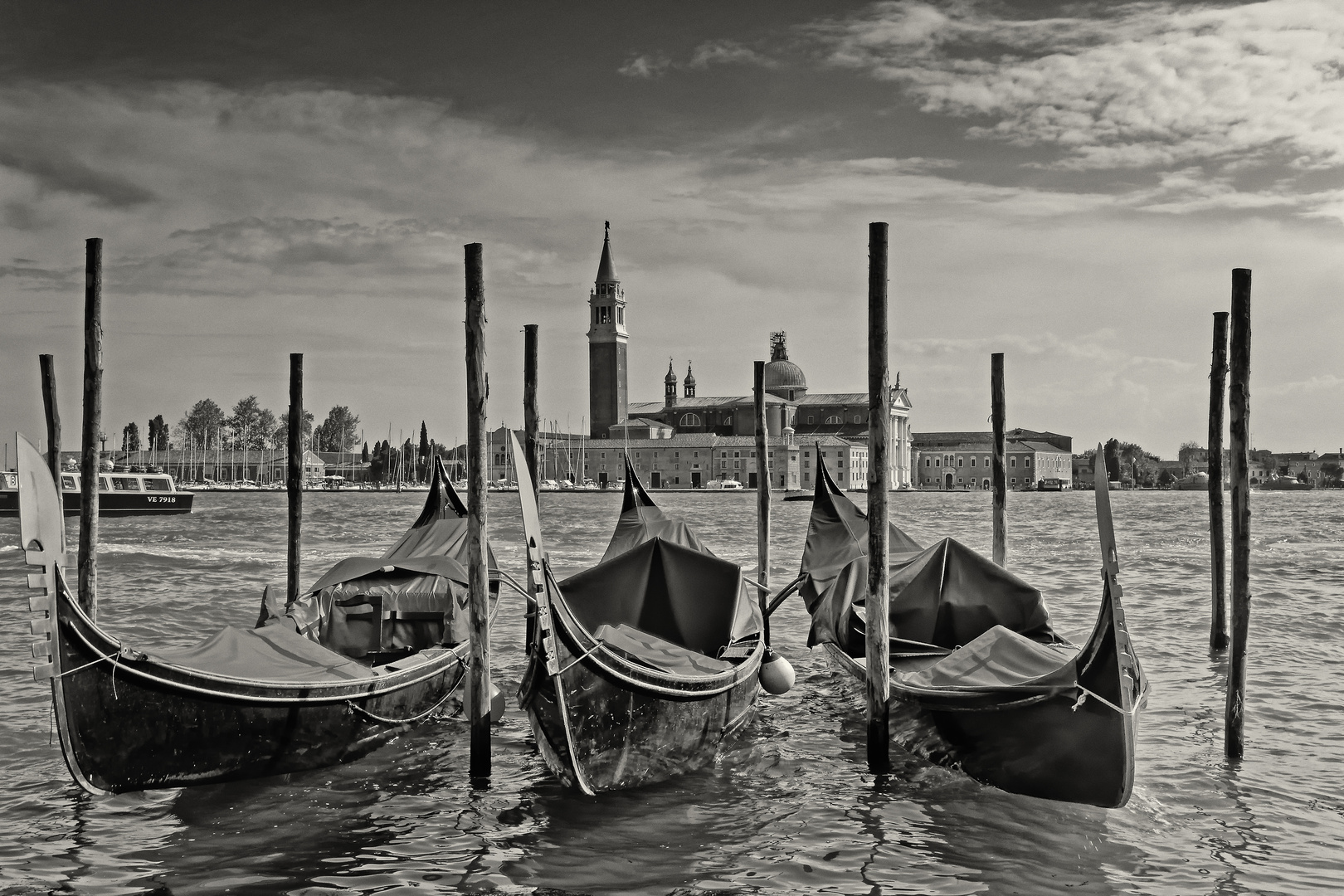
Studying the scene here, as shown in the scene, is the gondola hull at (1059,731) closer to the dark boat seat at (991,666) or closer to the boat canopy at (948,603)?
the dark boat seat at (991,666)

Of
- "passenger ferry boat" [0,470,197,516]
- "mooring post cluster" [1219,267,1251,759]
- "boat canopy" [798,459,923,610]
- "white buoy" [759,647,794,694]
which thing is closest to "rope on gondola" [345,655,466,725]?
"white buoy" [759,647,794,694]

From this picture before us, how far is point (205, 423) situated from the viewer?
305ft

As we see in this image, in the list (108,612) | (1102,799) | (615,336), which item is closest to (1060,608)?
(1102,799)

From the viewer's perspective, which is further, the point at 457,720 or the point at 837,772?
the point at 457,720

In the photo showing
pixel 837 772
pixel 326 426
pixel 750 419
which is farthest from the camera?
pixel 326 426

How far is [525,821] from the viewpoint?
544cm

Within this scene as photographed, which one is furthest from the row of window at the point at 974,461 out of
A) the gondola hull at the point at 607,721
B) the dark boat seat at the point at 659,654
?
the gondola hull at the point at 607,721

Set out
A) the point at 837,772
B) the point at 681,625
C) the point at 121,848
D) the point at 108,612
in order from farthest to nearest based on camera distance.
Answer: the point at 108,612 < the point at 681,625 < the point at 837,772 < the point at 121,848

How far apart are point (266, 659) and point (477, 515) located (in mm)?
1266

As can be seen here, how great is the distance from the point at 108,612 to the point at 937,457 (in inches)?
3281

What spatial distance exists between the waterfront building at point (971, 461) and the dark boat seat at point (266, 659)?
87.1 meters

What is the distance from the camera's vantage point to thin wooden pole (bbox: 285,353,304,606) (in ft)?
31.4

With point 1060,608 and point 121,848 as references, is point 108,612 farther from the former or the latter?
point 1060,608

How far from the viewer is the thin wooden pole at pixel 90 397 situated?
25.1ft
